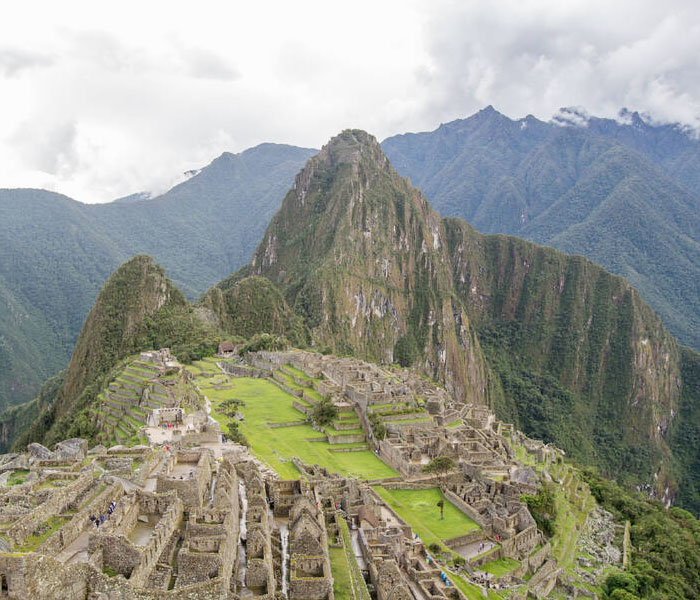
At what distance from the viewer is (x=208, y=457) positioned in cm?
2338

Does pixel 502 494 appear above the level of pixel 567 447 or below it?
above

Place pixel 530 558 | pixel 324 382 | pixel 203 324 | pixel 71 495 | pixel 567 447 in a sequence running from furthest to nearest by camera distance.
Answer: pixel 567 447
pixel 203 324
pixel 324 382
pixel 530 558
pixel 71 495

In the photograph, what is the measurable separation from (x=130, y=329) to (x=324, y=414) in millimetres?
53588

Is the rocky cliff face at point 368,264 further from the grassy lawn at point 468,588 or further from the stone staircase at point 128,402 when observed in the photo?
the grassy lawn at point 468,588

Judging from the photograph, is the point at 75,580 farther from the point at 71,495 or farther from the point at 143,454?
the point at 143,454

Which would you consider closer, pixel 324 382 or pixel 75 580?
pixel 75 580

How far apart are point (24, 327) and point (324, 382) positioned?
136 m

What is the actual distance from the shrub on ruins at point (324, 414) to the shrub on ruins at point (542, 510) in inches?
668

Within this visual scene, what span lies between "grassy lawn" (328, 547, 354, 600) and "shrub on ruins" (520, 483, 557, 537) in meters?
18.0

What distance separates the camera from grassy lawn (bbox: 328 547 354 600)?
20234mm

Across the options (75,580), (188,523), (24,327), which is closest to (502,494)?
(188,523)

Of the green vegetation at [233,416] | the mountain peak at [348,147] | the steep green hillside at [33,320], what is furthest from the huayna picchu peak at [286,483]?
the mountain peak at [348,147]

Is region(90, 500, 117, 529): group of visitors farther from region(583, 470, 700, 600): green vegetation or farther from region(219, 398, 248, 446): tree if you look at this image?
region(583, 470, 700, 600): green vegetation

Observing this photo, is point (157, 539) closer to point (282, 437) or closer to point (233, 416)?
point (282, 437)
